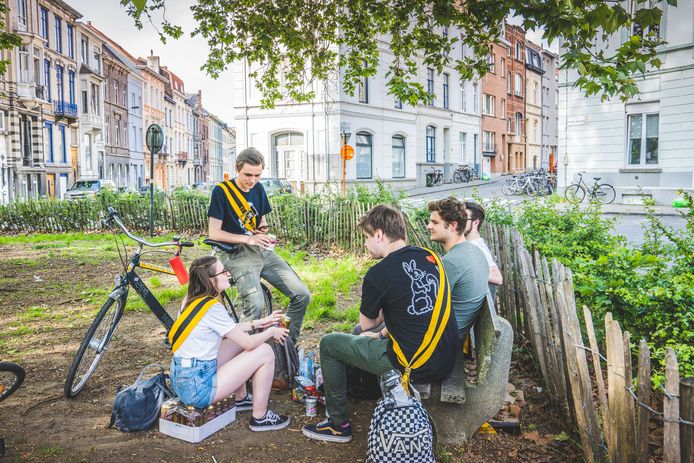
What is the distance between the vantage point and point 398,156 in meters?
35.5

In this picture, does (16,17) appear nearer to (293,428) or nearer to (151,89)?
(151,89)

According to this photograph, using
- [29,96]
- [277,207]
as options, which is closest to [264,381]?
A: [277,207]

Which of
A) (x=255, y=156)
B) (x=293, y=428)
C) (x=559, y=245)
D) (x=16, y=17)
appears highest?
(x=16, y=17)

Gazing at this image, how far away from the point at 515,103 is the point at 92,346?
52.4 m

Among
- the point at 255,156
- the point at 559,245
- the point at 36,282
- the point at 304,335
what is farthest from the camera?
the point at 36,282

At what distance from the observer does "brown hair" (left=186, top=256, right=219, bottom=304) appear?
388 cm

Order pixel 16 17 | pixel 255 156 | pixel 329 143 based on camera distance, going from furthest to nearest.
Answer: pixel 16 17 → pixel 329 143 → pixel 255 156

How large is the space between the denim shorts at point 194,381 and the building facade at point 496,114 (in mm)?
44825

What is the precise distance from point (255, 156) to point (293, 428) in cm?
231

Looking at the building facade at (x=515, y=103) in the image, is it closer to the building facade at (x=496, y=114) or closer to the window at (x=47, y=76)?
the building facade at (x=496, y=114)

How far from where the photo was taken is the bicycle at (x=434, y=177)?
124 feet

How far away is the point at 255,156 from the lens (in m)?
5.05

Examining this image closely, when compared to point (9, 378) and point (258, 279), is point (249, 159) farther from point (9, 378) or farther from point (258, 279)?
point (9, 378)

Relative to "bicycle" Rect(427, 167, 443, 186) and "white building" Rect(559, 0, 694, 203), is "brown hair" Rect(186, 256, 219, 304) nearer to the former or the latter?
"white building" Rect(559, 0, 694, 203)
